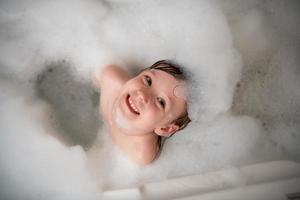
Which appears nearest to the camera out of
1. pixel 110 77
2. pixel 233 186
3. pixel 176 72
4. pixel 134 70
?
pixel 233 186

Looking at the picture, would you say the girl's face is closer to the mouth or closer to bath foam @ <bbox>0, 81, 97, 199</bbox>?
the mouth

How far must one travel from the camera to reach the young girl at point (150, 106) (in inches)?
43.6

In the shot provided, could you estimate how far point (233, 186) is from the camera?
104 cm

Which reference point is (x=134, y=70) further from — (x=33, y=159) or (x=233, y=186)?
(x=233, y=186)

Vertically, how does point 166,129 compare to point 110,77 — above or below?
below

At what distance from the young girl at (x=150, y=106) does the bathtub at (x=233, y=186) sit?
19 centimetres

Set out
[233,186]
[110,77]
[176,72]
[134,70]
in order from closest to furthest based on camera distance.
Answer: [233,186] → [176,72] → [110,77] → [134,70]

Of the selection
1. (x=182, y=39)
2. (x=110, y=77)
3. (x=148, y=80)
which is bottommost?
(x=148, y=80)

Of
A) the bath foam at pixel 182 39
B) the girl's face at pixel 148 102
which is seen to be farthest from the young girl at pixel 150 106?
the bath foam at pixel 182 39

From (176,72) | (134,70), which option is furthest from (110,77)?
(176,72)

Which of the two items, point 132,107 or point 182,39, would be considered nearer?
point 132,107

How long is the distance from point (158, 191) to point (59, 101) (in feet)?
1.85

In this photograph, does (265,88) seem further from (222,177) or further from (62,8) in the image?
(62,8)

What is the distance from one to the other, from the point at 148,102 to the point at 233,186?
1.13 ft
